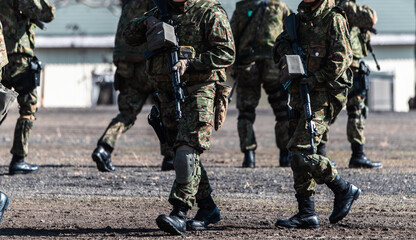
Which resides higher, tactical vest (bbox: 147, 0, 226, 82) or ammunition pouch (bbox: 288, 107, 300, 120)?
tactical vest (bbox: 147, 0, 226, 82)

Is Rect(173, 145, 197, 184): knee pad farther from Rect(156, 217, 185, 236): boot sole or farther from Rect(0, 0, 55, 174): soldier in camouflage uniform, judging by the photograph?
Rect(0, 0, 55, 174): soldier in camouflage uniform

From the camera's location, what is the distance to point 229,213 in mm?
7457

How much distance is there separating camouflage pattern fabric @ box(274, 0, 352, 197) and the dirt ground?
0.45 m

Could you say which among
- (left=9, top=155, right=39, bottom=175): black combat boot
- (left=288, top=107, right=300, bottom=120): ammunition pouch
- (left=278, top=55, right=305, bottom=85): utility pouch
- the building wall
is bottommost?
the building wall

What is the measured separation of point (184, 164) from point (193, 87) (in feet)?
1.99

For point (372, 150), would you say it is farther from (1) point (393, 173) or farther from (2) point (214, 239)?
(2) point (214, 239)

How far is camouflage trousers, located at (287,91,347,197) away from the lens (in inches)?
261

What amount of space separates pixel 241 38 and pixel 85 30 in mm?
19837

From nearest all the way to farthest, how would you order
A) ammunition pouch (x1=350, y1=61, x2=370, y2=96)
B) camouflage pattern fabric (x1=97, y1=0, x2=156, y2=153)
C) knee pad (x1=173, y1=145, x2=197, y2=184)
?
1. knee pad (x1=173, y1=145, x2=197, y2=184)
2. camouflage pattern fabric (x1=97, y1=0, x2=156, y2=153)
3. ammunition pouch (x1=350, y1=61, x2=370, y2=96)

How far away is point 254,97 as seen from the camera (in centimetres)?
1074

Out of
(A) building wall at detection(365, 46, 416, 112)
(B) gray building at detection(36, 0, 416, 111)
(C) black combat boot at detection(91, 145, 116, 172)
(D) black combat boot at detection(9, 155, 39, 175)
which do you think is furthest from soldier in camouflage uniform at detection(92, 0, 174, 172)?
(A) building wall at detection(365, 46, 416, 112)

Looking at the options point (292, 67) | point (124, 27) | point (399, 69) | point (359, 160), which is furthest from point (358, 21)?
point (399, 69)

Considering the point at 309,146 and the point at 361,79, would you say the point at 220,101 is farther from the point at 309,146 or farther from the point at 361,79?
the point at 361,79

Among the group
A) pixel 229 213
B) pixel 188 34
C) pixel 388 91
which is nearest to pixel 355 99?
pixel 229 213
